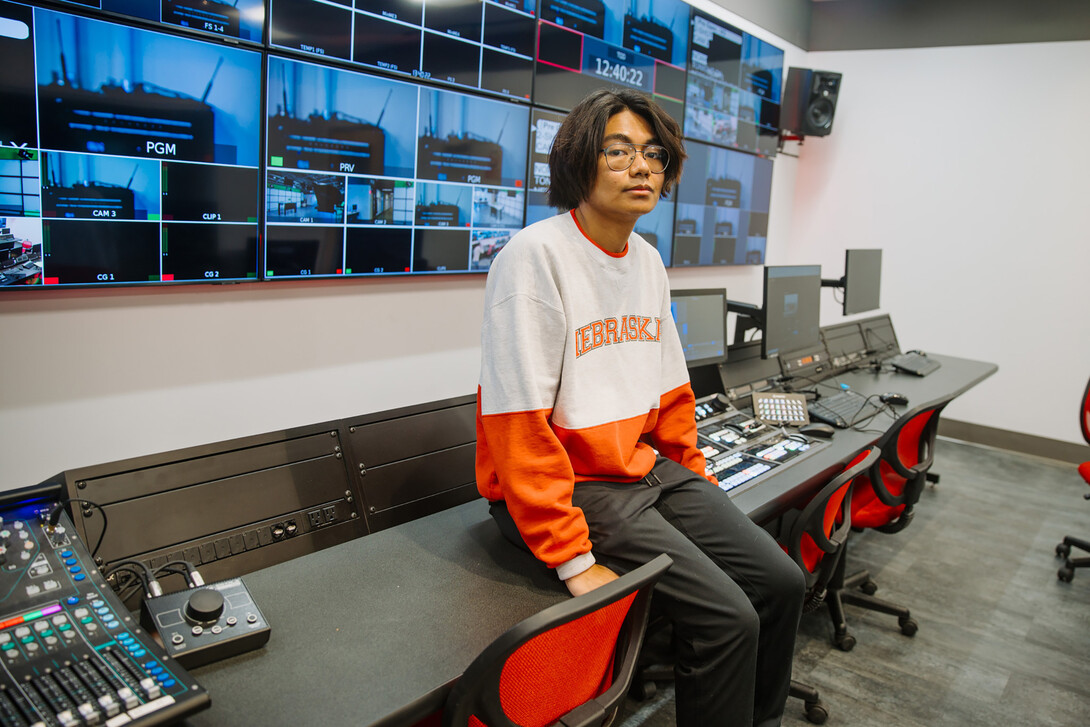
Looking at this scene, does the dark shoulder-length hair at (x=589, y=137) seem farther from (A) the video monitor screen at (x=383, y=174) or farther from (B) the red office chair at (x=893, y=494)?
(B) the red office chair at (x=893, y=494)

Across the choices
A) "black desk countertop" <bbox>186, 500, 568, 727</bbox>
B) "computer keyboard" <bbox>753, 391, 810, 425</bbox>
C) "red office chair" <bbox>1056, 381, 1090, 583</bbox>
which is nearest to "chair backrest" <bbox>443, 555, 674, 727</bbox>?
"black desk countertop" <bbox>186, 500, 568, 727</bbox>

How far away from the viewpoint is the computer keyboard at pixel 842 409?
2742 millimetres

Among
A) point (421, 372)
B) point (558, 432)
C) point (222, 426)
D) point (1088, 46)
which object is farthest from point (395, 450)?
point (1088, 46)

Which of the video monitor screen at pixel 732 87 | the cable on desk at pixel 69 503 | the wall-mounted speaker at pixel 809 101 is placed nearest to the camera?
the cable on desk at pixel 69 503

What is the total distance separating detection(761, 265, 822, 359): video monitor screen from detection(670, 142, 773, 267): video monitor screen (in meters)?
1.05

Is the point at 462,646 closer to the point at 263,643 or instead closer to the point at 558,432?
the point at 263,643

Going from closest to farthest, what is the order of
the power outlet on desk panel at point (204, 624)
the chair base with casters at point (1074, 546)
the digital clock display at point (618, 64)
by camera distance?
the power outlet on desk panel at point (204, 624) → the chair base with casters at point (1074, 546) → the digital clock display at point (618, 64)

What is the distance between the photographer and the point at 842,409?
287 centimetres

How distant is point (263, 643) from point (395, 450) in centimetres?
72

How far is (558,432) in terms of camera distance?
1525 mm

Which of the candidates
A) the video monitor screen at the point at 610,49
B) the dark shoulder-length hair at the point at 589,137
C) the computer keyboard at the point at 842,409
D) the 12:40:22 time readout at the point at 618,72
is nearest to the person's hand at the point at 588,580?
the dark shoulder-length hair at the point at 589,137

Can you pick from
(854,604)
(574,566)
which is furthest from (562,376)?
(854,604)

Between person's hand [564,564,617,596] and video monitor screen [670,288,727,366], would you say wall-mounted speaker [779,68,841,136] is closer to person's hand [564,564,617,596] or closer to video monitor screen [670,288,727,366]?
video monitor screen [670,288,727,366]

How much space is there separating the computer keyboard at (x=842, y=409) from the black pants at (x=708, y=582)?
1.22 m
